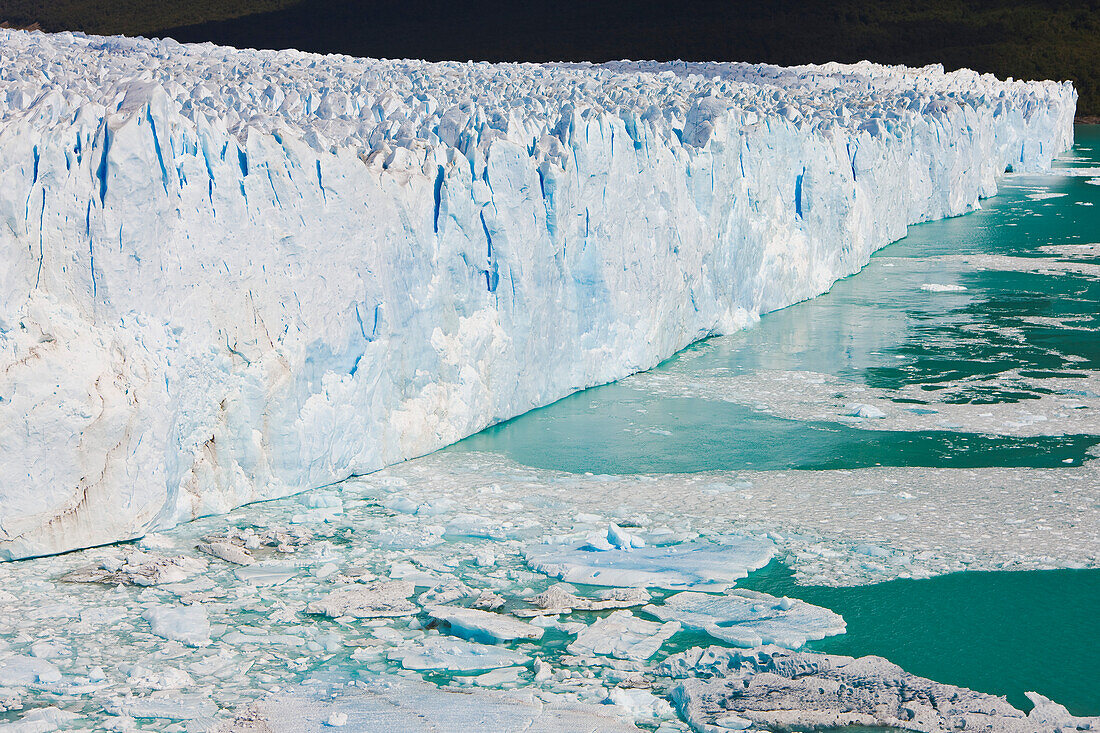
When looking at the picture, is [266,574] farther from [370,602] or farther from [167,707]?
[167,707]

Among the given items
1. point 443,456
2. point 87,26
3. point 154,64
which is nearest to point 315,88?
point 154,64

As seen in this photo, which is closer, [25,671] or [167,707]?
[167,707]

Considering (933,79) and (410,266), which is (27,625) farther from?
(933,79)

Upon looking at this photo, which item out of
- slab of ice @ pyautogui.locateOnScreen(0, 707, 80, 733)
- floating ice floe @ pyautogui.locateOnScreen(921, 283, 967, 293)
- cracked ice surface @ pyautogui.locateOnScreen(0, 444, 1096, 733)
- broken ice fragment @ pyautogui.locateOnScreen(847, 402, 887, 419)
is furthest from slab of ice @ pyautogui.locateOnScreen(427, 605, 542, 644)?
floating ice floe @ pyautogui.locateOnScreen(921, 283, 967, 293)

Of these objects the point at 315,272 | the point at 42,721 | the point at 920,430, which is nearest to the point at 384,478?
the point at 315,272

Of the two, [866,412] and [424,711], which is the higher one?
[866,412]

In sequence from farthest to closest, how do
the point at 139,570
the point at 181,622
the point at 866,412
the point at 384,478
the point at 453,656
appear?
the point at 866,412, the point at 384,478, the point at 139,570, the point at 181,622, the point at 453,656

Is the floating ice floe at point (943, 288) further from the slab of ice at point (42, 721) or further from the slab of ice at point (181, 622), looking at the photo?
the slab of ice at point (42, 721)
